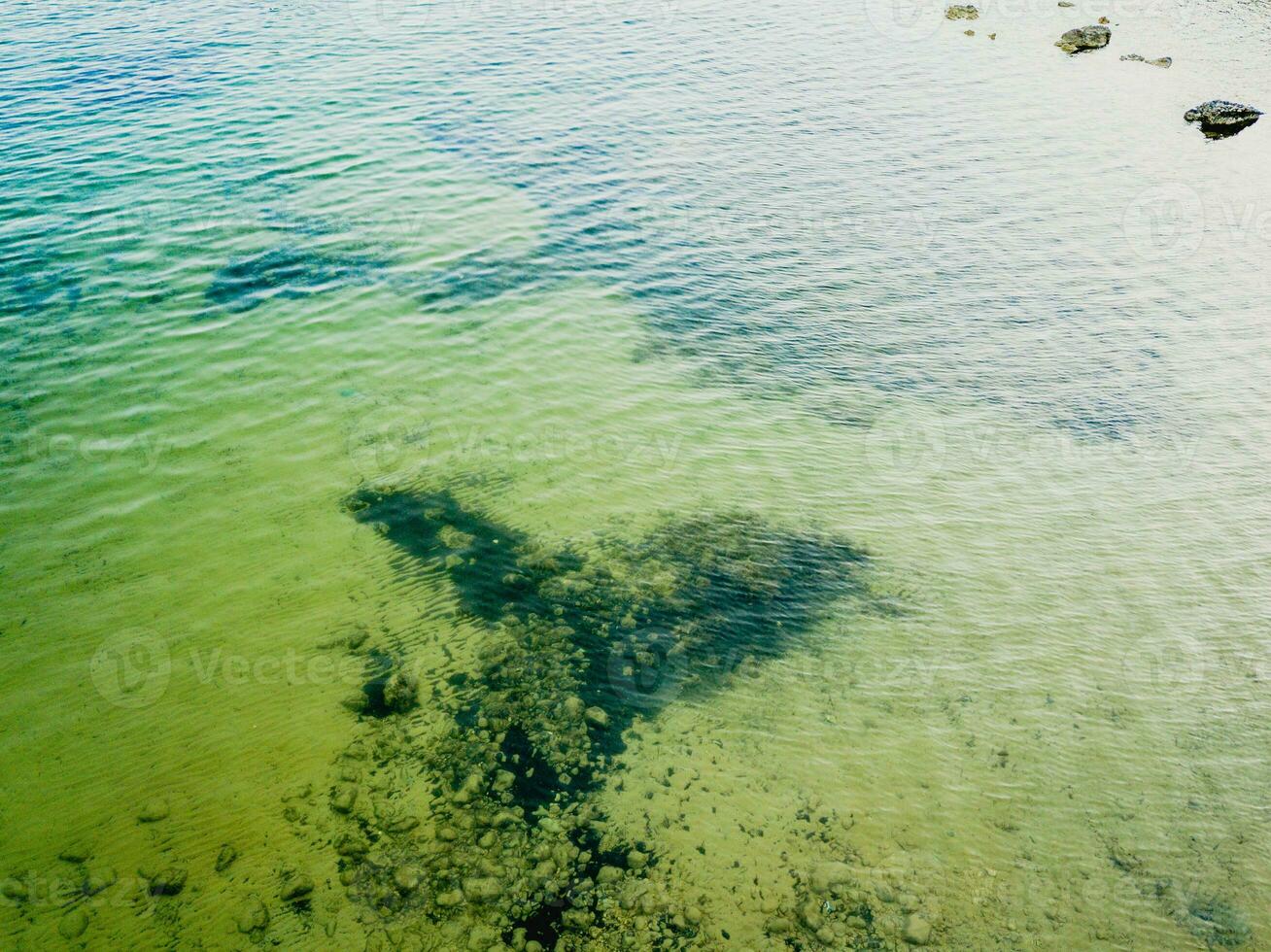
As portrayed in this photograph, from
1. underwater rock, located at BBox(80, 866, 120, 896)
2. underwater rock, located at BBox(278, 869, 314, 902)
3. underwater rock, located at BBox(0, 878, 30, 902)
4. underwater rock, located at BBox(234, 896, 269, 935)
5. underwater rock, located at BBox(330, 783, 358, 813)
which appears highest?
underwater rock, located at BBox(330, 783, 358, 813)

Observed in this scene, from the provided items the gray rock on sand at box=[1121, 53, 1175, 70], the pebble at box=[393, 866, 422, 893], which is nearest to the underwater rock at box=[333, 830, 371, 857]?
the pebble at box=[393, 866, 422, 893]

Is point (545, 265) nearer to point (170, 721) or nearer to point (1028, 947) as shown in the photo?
point (170, 721)

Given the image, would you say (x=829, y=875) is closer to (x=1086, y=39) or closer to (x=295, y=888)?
(x=295, y=888)

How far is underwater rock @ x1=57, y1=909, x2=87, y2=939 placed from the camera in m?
5.54

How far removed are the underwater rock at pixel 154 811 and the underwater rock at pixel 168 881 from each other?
47 centimetres

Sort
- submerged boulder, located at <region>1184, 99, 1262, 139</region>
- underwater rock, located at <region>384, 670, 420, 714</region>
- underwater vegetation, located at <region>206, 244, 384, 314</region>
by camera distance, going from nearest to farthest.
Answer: underwater rock, located at <region>384, 670, 420, 714</region> → underwater vegetation, located at <region>206, 244, 384, 314</region> → submerged boulder, located at <region>1184, 99, 1262, 139</region>

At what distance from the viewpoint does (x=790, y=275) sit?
13.6m

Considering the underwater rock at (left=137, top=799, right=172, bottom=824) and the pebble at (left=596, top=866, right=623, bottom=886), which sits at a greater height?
the pebble at (left=596, top=866, right=623, bottom=886)

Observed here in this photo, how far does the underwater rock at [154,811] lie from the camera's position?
6188mm

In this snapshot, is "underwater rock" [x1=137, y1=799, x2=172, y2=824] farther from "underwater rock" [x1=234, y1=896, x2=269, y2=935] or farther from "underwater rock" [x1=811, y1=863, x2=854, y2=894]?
"underwater rock" [x1=811, y1=863, x2=854, y2=894]

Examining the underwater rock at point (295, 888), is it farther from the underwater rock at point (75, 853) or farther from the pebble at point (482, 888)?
the underwater rock at point (75, 853)

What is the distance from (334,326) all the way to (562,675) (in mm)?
7497

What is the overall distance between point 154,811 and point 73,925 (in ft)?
2.79

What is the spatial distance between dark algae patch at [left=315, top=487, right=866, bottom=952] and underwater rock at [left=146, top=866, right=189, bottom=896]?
1.07 meters
